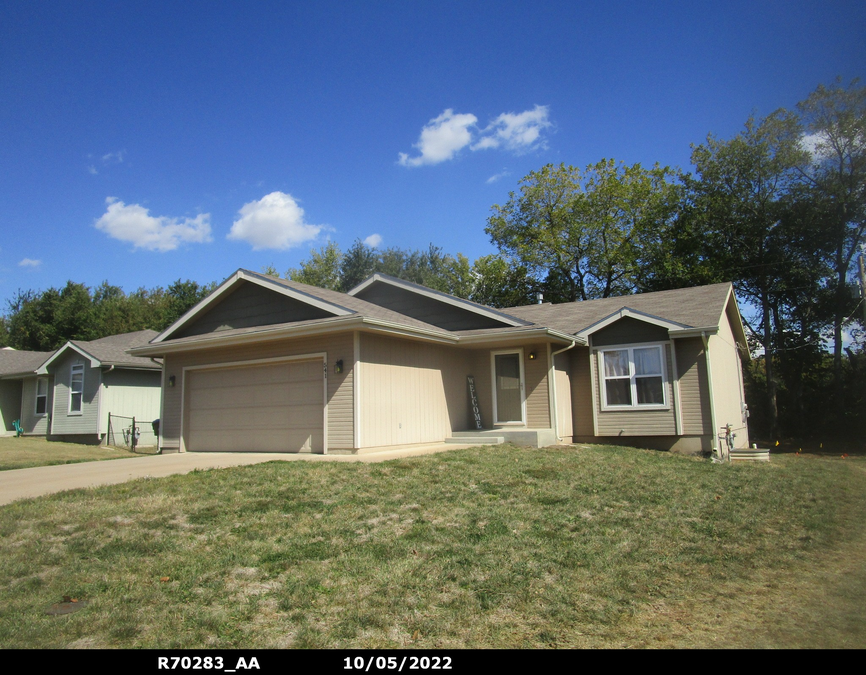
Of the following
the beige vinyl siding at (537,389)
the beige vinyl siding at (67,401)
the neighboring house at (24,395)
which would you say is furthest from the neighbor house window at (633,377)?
the neighboring house at (24,395)

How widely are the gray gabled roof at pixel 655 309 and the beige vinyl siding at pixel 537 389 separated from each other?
1522mm

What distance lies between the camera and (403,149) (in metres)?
20.8

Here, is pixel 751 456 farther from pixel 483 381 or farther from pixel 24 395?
pixel 24 395

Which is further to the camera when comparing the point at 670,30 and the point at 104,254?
the point at 104,254

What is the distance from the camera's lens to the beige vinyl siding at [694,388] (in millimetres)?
13805

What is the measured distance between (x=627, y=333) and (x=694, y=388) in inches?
81.3

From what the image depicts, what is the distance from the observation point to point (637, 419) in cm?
1459

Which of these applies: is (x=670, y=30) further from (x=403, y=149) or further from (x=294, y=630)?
(x=294, y=630)

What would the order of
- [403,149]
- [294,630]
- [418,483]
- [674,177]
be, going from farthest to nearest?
[674,177], [403,149], [418,483], [294,630]

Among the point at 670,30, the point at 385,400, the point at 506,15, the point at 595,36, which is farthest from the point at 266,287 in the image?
the point at 670,30

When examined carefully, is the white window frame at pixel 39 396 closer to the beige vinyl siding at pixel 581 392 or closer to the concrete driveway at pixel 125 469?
the concrete driveway at pixel 125 469

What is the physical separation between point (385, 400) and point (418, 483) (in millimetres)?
3957

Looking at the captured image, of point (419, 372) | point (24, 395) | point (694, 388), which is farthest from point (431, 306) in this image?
point (24, 395)

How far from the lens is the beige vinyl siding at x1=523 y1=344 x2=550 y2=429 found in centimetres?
1416
